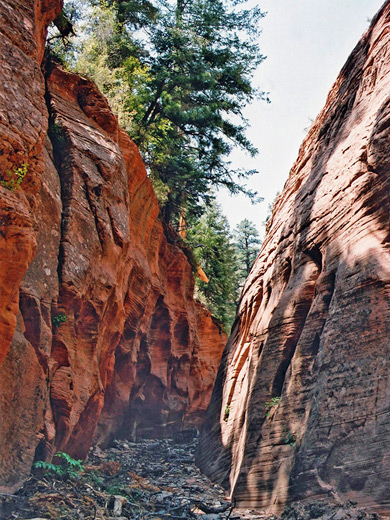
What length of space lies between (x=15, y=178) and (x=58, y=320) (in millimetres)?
4050

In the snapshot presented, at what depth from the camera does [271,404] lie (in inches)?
404

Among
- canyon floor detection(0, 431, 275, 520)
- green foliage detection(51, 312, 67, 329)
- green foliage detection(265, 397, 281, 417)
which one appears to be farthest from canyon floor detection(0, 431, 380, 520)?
green foliage detection(51, 312, 67, 329)

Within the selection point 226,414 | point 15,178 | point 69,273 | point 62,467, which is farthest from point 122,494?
point 15,178

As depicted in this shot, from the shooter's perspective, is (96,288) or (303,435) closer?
(303,435)

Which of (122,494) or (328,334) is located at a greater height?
(328,334)

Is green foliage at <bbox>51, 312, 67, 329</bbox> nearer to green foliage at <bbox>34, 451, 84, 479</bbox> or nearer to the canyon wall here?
the canyon wall

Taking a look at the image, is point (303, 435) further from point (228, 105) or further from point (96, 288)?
point (228, 105)

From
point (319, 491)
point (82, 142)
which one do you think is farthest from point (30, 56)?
point (319, 491)

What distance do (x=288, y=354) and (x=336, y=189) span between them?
369cm

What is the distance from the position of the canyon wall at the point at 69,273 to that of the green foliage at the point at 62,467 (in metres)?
0.26

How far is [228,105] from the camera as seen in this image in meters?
21.7

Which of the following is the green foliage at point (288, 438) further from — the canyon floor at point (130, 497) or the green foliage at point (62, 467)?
the green foliage at point (62, 467)

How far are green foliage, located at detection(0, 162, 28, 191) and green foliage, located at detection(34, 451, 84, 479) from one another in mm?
4917

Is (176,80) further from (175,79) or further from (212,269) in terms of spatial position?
(212,269)
